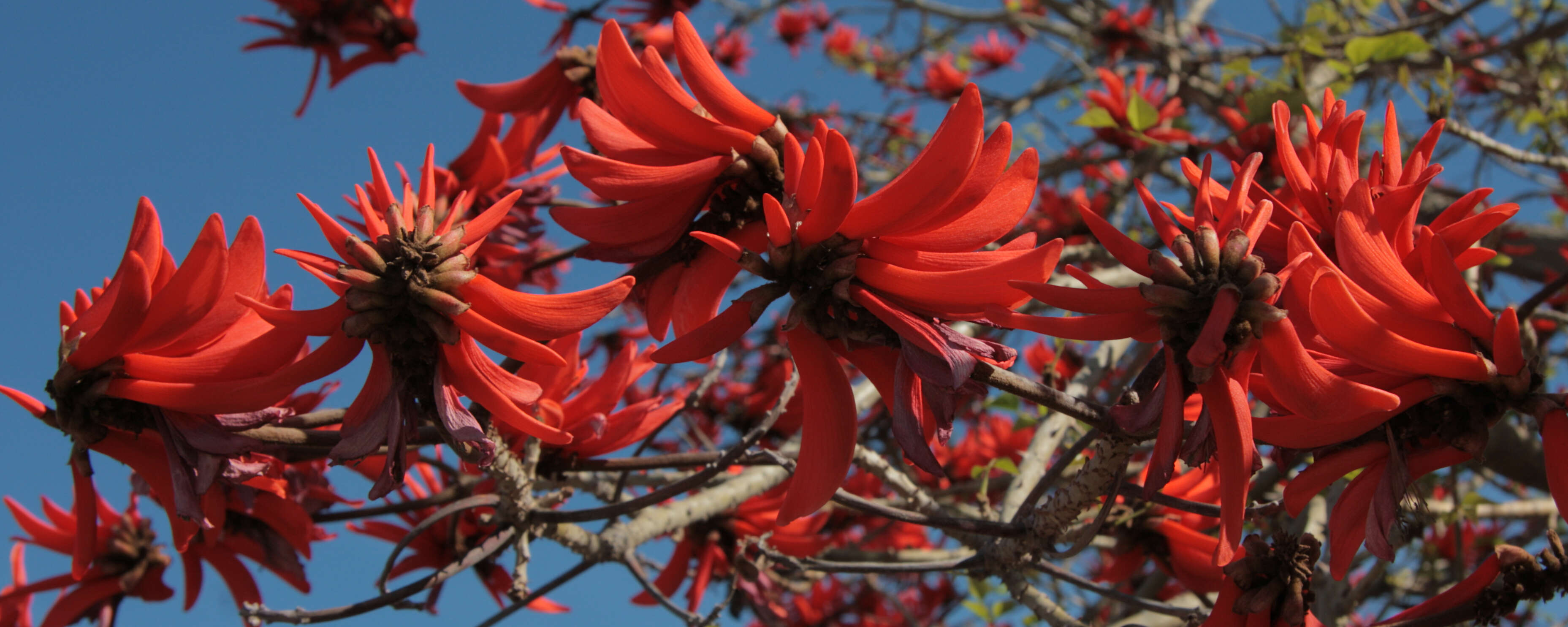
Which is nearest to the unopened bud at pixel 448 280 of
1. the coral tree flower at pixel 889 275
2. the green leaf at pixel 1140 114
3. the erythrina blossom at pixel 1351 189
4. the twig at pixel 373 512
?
the coral tree flower at pixel 889 275

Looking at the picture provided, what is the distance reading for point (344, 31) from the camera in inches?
67.0

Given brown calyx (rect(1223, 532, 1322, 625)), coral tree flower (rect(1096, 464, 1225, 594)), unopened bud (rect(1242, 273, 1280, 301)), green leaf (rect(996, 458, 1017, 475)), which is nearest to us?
unopened bud (rect(1242, 273, 1280, 301))

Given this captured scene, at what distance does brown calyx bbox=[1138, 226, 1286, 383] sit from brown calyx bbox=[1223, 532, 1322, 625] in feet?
0.94

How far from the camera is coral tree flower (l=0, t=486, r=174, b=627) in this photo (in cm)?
122

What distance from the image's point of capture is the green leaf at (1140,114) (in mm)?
1488

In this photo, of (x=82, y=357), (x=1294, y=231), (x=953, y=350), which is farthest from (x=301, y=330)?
(x=1294, y=231)

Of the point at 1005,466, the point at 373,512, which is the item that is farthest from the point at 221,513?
the point at 1005,466

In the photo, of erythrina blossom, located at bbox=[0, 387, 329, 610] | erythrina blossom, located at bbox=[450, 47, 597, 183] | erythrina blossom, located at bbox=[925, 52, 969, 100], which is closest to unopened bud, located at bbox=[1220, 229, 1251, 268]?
erythrina blossom, located at bbox=[0, 387, 329, 610]

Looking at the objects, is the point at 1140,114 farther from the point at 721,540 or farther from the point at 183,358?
the point at 183,358

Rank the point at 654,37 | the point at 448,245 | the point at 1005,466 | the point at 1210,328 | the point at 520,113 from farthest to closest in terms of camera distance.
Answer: the point at 654,37
the point at 520,113
the point at 1005,466
the point at 448,245
the point at 1210,328

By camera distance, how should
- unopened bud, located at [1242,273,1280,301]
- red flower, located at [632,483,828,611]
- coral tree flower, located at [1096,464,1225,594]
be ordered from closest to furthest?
unopened bud, located at [1242,273,1280,301], coral tree flower, located at [1096,464,1225,594], red flower, located at [632,483,828,611]

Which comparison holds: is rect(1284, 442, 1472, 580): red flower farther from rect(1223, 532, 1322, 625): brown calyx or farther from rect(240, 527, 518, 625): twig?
rect(240, 527, 518, 625): twig

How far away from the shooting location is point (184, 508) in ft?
2.23

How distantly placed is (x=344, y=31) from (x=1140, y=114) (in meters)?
1.40
